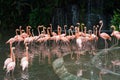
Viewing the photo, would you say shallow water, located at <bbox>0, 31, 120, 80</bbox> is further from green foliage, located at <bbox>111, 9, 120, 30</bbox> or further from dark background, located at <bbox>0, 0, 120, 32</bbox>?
dark background, located at <bbox>0, 0, 120, 32</bbox>

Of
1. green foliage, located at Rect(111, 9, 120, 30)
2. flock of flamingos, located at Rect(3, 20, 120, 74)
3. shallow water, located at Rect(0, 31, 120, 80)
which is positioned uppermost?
green foliage, located at Rect(111, 9, 120, 30)

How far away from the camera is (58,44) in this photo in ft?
34.1

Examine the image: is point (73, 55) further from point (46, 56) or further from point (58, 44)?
point (58, 44)

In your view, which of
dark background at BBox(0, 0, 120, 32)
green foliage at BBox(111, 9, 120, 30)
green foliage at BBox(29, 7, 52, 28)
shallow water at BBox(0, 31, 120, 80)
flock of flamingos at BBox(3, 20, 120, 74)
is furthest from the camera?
dark background at BBox(0, 0, 120, 32)

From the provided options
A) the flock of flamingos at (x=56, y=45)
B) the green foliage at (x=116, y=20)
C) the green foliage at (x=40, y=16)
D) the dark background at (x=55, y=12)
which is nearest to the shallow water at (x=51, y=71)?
the flock of flamingos at (x=56, y=45)

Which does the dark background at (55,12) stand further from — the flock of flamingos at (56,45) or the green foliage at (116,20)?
the flock of flamingos at (56,45)

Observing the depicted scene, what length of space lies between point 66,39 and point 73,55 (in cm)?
86

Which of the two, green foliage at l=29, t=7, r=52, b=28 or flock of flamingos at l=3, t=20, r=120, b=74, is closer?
flock of flamingos at l=3, t=20, r=120, b=74

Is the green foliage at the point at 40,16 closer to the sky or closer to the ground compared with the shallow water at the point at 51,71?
closer to the sky

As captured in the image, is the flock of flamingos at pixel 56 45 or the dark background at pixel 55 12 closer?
the flock of flamingos at pixel 56 45

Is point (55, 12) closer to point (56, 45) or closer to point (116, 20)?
point (116, 20)

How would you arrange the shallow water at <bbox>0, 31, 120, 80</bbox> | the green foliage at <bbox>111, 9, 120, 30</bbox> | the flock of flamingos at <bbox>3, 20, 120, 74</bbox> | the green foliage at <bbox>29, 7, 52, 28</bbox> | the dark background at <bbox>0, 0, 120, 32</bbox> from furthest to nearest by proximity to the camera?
1. the dark background at <bbox>0, 0, 120, 32</bbox>
2. the green foliage at <bbox>29, 7, 52, 28</bbox>
3. the green foliage at <bbox>111, 9, 120, 30</bbox>
4. the flock of flamingos at <bbox>3, 20, 120, 74</bbox>
5. the shallow water at <bbox>0, 31, 120, 80</bbox>

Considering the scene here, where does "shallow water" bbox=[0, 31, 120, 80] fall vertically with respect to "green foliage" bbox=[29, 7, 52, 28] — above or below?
below

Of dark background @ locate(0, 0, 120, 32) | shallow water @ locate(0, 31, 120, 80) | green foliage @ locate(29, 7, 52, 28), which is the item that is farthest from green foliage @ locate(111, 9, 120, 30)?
shallow water @ locate(0, 31, 120, 80)
